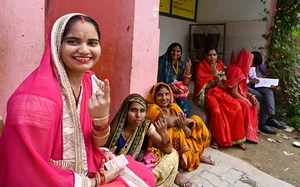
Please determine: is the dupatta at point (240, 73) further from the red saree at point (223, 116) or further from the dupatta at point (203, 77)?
the red saree at point (223, 116)

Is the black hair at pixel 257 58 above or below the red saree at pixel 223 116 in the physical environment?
above

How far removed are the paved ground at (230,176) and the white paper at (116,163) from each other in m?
1.48

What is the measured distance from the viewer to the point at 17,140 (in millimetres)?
1227

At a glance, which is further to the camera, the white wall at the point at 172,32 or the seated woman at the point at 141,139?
the white wall at the point at 172,32

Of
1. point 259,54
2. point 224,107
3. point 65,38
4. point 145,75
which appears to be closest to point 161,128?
point 145,75

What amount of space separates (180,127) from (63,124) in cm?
178

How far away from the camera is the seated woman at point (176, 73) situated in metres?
3.81

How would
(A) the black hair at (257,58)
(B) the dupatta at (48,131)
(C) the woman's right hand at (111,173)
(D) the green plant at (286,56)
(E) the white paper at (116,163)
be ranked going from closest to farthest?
1. (B) the dupatta at (48,131)
2. (C) the woman's right hand at (111,173)
3. (E) the white paper at (116,163)
4. (A) the black hair at (257,58)
5. (D) the green plant at (286,56)

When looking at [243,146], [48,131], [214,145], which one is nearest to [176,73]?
[214,145]

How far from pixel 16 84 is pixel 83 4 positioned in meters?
1.14

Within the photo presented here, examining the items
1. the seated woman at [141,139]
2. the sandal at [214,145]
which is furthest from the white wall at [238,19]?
the seated woman at [141,139]

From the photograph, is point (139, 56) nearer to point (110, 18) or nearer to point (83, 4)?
point (110, 18)

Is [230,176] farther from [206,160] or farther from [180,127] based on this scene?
A: [180,127]

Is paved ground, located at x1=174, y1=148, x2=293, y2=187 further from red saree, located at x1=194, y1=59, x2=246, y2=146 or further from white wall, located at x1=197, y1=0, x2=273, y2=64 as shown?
white wall, located at x1=197, y1=0, x2=273, y2=64
